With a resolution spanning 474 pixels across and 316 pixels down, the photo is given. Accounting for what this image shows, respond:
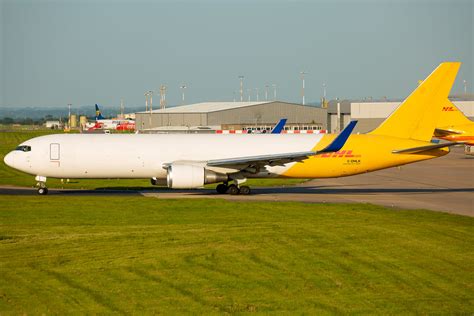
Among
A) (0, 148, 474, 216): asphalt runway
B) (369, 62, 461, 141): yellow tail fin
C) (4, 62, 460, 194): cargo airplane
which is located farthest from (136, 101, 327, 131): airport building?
(4, 62, 460, 194): cargo airplane

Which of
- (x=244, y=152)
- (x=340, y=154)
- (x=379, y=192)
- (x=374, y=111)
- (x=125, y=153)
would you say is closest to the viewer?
(x=125, y=153)

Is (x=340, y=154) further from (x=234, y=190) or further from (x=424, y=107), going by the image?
(x=234, y=190)

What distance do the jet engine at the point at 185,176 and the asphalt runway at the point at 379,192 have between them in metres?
1.37

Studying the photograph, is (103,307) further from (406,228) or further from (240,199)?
(240,199)

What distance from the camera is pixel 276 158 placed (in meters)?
38.7

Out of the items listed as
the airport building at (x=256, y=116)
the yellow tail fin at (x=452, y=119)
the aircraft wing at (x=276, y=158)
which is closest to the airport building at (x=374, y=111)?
the airport building at (x=256, y=116)

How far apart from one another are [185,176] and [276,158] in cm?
463

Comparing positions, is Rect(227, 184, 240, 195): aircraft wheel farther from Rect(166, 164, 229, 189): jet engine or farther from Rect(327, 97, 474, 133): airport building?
Rect(327, 97, 474, 133): airport building

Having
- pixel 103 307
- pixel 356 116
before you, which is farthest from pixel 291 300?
pixel 356 116

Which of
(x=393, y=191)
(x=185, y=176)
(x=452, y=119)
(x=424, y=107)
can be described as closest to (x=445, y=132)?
(x=452, y=119)

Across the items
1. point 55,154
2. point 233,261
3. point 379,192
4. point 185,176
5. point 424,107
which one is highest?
point 424,107

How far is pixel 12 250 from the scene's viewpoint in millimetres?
21469

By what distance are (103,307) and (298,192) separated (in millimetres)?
28479

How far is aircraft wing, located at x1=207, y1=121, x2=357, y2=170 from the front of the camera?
3834 centimetres
